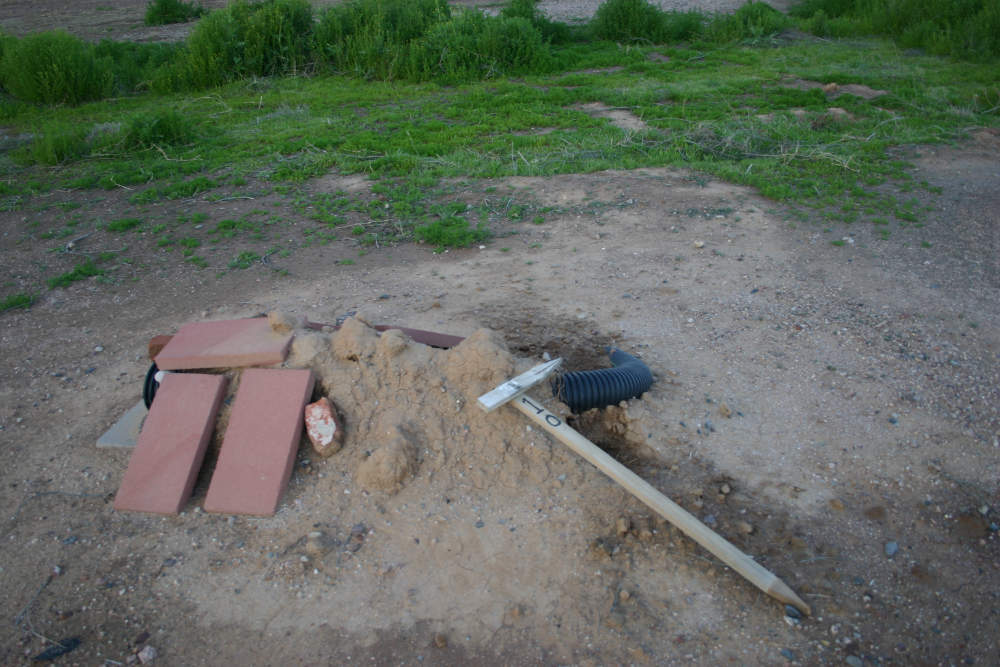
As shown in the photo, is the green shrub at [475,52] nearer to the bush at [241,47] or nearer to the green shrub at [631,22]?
the bush at [241,47]

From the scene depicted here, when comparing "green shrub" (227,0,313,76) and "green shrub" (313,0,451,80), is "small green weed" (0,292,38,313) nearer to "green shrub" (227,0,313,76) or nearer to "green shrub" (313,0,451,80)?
"green shrub" (313,0,451,80)

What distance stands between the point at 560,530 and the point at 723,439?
1.00 m

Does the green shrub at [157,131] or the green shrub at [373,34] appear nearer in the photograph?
the green shrub at [157,131]

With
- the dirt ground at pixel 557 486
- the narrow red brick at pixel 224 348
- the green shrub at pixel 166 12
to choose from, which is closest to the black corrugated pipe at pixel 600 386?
the dirt ground at pixel 557 486

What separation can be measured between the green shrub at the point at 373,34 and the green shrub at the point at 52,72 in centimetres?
342

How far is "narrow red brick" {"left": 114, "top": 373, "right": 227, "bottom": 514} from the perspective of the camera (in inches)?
119

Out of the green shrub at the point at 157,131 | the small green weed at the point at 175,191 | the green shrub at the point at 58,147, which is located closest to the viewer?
the small green weed at the point at 175,191

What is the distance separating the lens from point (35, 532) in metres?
2.96

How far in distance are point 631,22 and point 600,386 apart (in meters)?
11.2

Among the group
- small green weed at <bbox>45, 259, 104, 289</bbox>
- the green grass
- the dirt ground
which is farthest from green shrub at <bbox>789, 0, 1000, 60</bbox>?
small green weed at <bbox>45, 259, 104, 289</bbox>

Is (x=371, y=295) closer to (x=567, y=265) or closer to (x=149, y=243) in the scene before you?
(x=567, y=265)

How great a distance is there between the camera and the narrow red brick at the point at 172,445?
9.93ft

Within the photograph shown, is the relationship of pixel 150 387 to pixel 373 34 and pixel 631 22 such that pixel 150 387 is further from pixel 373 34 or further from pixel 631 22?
pixel 631 22

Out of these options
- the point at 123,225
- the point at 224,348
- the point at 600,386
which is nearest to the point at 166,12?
the point at 123,225
